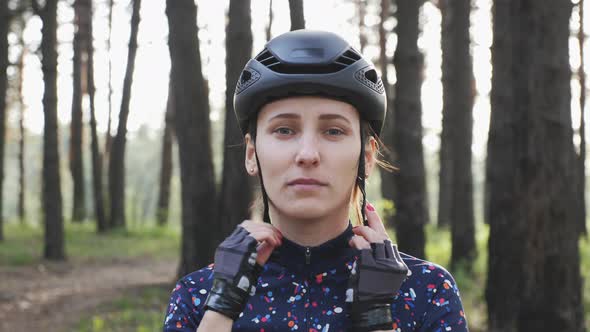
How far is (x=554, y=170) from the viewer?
636cm

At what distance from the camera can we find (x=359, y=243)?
8.58 feet

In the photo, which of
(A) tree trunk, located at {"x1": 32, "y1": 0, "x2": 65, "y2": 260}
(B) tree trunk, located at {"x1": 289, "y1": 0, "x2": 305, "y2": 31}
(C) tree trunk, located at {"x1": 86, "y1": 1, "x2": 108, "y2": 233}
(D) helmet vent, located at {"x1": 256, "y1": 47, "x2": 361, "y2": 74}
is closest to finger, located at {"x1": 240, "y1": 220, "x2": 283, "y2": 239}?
(D) helmet vent, located at {"x1": 256, "y1": 47, "x2": 361, "y2": 74}

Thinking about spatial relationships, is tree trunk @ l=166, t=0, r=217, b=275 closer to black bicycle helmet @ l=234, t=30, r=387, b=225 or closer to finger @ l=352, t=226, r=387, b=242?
black bicycle helmet @ l=234, t=30, r=387, b=225

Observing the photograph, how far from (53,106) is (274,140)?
1241 cm

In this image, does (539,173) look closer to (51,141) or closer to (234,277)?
(234,277)

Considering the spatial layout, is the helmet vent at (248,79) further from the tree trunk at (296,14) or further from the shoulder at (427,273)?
the tree trunk at (296,14)

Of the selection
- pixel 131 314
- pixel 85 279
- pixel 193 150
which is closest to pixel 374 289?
pixel 131 314

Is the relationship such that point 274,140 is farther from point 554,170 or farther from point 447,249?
point 447,249

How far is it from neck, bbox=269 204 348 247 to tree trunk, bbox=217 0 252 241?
650cm

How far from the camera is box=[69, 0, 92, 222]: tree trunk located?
21.8 m

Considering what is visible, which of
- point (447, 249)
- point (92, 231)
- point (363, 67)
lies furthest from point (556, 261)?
point (92, 231)

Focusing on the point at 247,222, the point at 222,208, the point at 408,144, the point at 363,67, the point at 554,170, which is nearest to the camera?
the point at 247,222

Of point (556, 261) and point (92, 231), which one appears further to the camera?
point (92, 231)

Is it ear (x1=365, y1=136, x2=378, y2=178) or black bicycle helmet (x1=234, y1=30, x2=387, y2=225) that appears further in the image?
ear (x1=365, y1=136, x2=378, y2=178)
